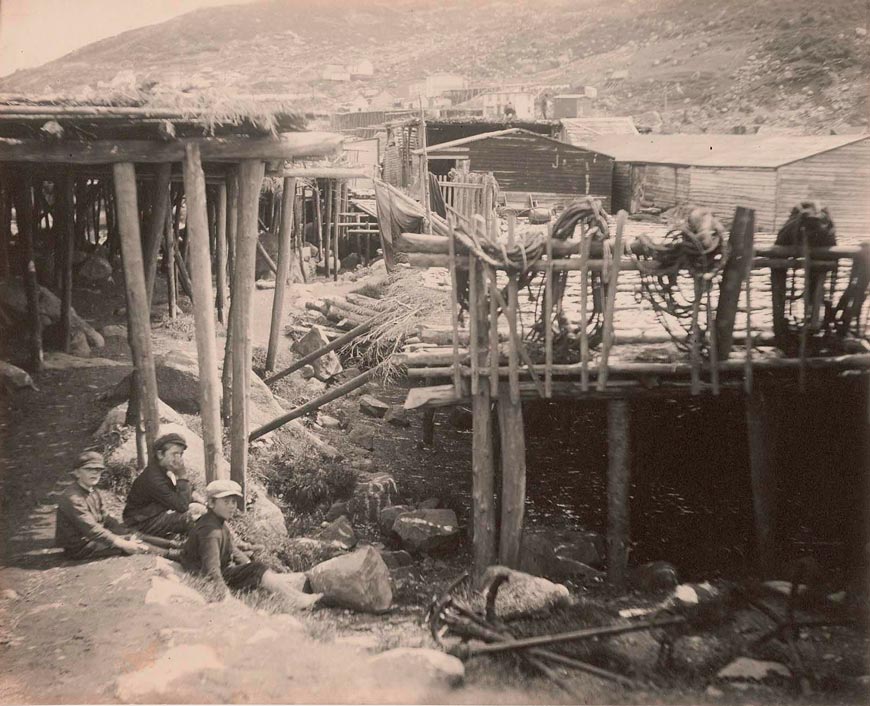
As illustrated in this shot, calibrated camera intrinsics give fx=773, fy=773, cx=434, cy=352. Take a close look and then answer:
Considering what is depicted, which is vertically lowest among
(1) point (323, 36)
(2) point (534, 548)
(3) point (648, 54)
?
(2) point (534, 548)

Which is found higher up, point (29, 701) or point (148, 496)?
point (148, 496)

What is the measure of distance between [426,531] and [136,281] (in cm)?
408

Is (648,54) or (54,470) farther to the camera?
(648,54)

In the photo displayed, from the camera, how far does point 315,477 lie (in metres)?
10.1

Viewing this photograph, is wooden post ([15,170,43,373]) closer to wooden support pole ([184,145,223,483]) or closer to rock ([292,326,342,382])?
rock ([292,326,342,382])

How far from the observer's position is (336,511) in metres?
9.54

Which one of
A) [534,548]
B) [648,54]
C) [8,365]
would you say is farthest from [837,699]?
[648,54]

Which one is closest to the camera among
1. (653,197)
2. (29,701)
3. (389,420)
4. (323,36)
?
(29,701)

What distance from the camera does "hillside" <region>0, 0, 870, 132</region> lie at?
351 inches

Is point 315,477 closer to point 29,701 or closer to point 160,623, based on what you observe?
point 160,623

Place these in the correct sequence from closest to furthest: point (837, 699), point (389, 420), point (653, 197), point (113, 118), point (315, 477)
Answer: point (837, 699), point (113, 118), point (315, 477), point (389, 420), point (653, 197)

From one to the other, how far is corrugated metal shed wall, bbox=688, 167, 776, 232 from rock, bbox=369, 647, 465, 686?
17.7 m

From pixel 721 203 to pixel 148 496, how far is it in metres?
21.1

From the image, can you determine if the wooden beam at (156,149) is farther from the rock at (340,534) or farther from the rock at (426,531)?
the rock at (426,531)
